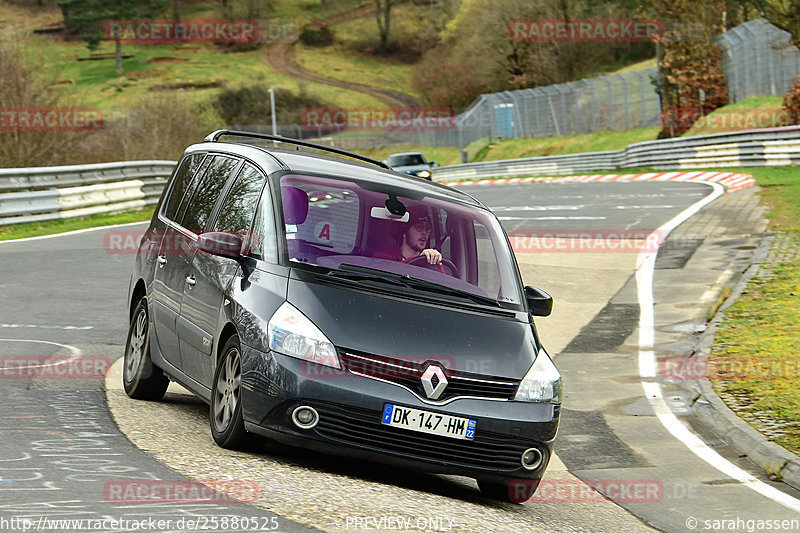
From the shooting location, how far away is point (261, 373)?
633 cm

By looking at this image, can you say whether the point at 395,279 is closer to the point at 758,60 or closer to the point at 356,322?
the point at 356,322

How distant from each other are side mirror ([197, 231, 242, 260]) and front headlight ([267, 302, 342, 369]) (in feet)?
2.36

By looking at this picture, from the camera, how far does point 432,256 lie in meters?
7.43

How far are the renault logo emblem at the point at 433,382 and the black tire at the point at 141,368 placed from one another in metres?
2.74

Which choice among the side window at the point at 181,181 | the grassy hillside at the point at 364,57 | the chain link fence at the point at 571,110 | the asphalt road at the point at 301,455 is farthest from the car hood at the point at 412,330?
the grassy hillside at the point at 364,57

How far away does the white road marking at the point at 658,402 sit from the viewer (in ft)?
26.1

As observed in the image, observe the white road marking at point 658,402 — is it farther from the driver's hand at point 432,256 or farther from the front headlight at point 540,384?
the driver's hand at point 432,256

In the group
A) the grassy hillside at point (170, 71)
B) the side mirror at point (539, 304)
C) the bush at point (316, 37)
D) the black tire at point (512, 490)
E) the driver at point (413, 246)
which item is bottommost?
the grassy hillside at point (170, 71)

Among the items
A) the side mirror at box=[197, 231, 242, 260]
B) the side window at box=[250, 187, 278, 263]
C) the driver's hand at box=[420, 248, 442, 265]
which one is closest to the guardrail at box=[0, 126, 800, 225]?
the side window at box=[250, 187, 278, 263]

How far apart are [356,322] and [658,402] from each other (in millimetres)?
4869

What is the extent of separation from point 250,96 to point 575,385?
10032cm

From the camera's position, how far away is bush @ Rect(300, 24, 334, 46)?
466 ft

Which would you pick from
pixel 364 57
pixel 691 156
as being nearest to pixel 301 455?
pixel 691 156

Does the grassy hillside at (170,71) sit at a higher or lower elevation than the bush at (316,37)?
lower
